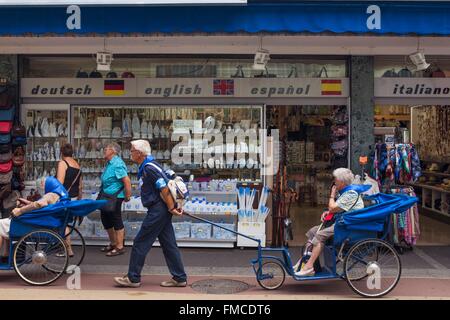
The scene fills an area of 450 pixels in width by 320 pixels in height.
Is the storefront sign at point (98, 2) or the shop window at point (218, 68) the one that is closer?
the storefront sign at point (98, 2)

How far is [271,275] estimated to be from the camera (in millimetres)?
6410

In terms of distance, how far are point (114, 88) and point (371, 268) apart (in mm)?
5162

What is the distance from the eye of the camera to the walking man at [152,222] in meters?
6.29

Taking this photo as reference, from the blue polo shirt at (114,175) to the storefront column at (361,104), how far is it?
3.73 m

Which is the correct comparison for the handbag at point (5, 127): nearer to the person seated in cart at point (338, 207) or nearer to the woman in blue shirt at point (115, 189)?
the woman in blue shirt at point (115, 189)

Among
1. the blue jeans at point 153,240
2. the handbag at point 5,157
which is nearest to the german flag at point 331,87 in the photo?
the blue jeans at point 153,240

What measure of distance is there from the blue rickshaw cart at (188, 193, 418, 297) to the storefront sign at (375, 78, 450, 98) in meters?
3.24

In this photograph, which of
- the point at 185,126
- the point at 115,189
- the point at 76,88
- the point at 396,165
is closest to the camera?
the point at 115,189

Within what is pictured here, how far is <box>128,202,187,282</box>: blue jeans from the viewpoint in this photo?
248 inches

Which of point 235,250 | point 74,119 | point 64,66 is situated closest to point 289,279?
point 235,250

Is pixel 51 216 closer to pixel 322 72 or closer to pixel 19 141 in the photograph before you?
pixel 19 141

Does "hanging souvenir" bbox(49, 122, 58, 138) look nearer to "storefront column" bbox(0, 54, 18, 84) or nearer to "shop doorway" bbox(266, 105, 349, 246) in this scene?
"storefront column" bbox(0, 54, 18, 84)

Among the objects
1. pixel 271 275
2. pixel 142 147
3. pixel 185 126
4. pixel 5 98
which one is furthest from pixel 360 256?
pixel 5 98

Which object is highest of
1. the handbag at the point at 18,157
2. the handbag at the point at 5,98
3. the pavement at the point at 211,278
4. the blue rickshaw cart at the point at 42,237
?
the handbag at the point at 5,98
